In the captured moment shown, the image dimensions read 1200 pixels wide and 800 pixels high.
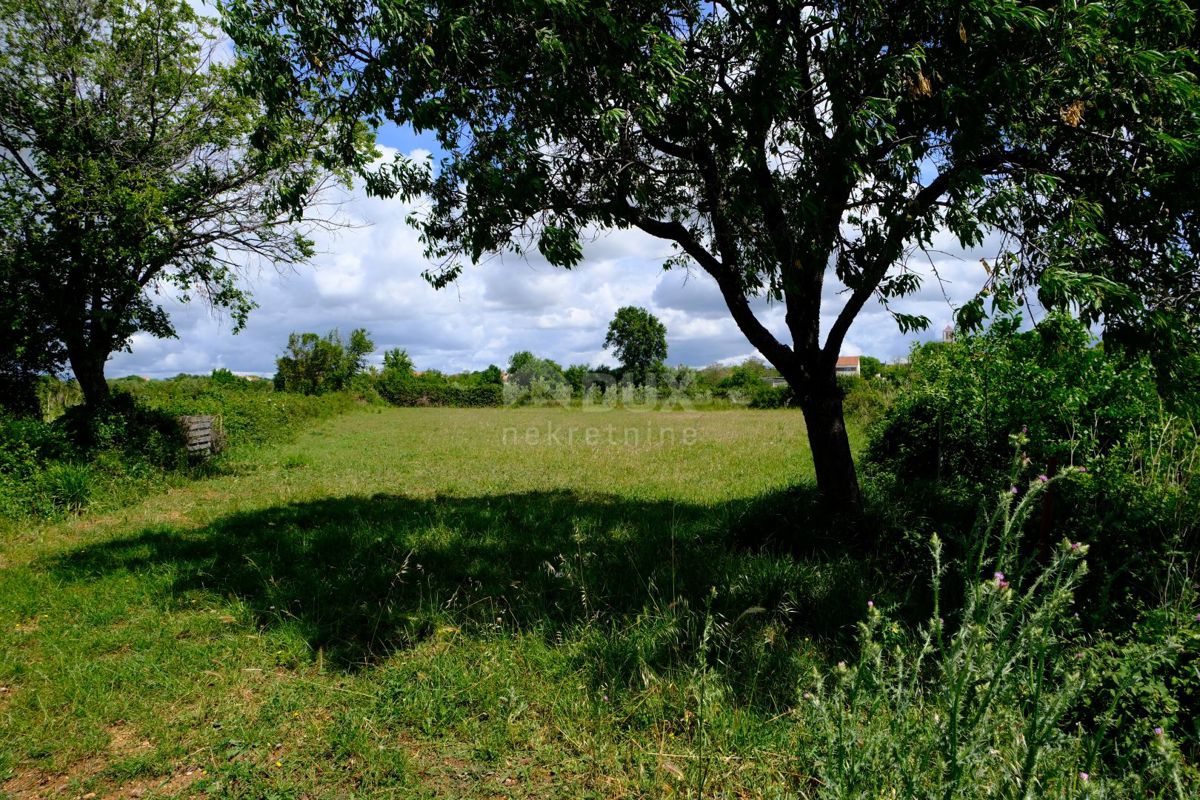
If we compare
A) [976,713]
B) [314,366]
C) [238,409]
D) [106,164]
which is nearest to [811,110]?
[976,713]

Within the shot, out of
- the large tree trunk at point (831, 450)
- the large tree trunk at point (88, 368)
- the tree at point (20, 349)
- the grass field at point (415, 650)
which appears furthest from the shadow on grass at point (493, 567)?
the tree at point (20, 349)

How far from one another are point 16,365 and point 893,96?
14.8 m

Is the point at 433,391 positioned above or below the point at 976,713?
above

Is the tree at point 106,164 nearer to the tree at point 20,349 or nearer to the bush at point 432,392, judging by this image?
the tree at point 20,349

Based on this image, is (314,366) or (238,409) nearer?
(238,409)

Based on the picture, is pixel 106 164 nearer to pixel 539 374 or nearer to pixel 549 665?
pixel 549 665

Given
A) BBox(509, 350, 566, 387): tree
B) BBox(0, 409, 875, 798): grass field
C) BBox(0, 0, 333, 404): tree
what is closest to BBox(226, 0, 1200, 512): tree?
BBox(0, 409, 875, 798): grass field

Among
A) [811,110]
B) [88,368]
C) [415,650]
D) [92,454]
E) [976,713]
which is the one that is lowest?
[415,650]

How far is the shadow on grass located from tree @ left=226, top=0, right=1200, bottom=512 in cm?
137

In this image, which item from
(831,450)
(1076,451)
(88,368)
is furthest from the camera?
(88,368)

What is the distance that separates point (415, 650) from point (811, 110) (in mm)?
5610

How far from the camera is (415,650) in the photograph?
3.95m

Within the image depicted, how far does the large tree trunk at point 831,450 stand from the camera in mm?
5891

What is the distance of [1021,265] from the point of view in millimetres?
4574
